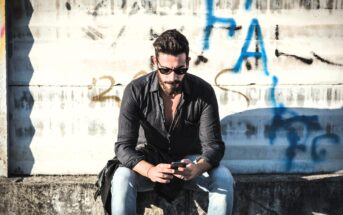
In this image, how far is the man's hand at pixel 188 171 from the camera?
12.4 feet

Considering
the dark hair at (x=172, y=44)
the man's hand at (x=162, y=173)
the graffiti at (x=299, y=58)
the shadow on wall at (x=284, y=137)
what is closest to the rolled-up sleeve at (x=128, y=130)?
the man's hand at (x=162, y=173)

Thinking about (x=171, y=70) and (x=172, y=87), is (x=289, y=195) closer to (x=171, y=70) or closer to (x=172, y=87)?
(x=172, y=87)

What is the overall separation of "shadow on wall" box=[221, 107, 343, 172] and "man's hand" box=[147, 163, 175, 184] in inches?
53.1

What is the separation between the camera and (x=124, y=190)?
379cm

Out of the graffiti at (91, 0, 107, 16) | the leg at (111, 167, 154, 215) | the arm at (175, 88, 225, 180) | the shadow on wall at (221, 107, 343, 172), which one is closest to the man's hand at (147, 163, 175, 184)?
the leg at (111, 167, 154, 215)

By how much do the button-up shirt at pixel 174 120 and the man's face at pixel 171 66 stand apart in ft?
0.53

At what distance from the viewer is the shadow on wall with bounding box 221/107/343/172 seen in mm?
4914

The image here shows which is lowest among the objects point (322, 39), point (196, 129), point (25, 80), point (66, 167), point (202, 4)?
point (66, 167)

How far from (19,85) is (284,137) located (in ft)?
9.31

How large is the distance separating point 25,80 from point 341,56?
331cm

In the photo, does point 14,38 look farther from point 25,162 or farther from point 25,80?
point 25,162

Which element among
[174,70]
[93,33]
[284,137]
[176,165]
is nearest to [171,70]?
[174,70]

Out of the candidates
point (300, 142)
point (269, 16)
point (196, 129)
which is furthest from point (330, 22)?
point (196, 129)

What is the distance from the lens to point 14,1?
4.64 metres
